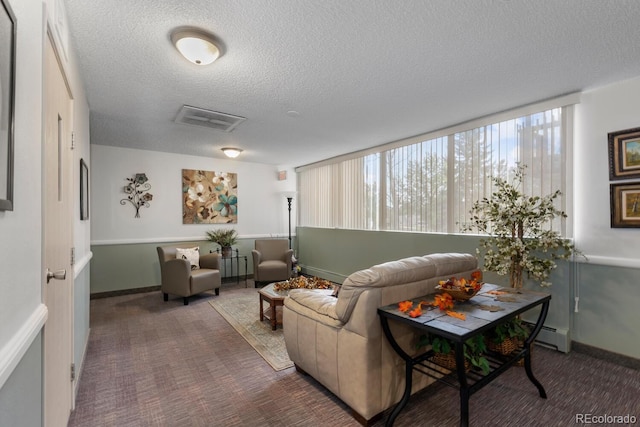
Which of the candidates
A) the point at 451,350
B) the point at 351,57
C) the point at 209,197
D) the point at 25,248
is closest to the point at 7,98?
the point at 25,248

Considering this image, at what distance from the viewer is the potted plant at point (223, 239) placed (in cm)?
561

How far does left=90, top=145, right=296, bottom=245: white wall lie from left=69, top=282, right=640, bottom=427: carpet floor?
230cm

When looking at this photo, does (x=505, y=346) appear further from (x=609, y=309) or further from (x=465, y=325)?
(x=609, y=309)

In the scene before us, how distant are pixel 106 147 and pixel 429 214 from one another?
200 inches

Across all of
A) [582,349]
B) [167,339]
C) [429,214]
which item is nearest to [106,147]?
[167,339]

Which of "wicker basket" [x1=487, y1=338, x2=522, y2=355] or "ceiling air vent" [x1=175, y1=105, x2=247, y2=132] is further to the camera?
"ceiling air vent" [x1=175, y1=105, x2=247, y2=132]

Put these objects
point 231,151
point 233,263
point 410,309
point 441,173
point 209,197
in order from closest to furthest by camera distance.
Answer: point 410,309, point 441,173, point 231,151, point 209,197, point 233,263

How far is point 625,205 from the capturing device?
258 cm

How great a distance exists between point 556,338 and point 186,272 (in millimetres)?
4432

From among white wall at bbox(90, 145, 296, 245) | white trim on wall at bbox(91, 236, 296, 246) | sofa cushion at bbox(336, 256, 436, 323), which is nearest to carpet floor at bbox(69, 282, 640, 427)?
sofa cushion at bbox(336, 256, 436, 323)

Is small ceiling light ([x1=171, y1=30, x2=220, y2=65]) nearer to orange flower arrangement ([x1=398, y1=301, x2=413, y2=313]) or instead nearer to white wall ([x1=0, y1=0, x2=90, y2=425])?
white wall ([x1=0, y1=0, x2=90, y2=425])

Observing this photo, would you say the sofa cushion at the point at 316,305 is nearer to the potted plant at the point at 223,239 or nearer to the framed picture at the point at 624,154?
the framed picture at the point at 624,154

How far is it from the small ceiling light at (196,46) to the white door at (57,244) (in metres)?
0.68

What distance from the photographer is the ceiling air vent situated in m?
3.32
